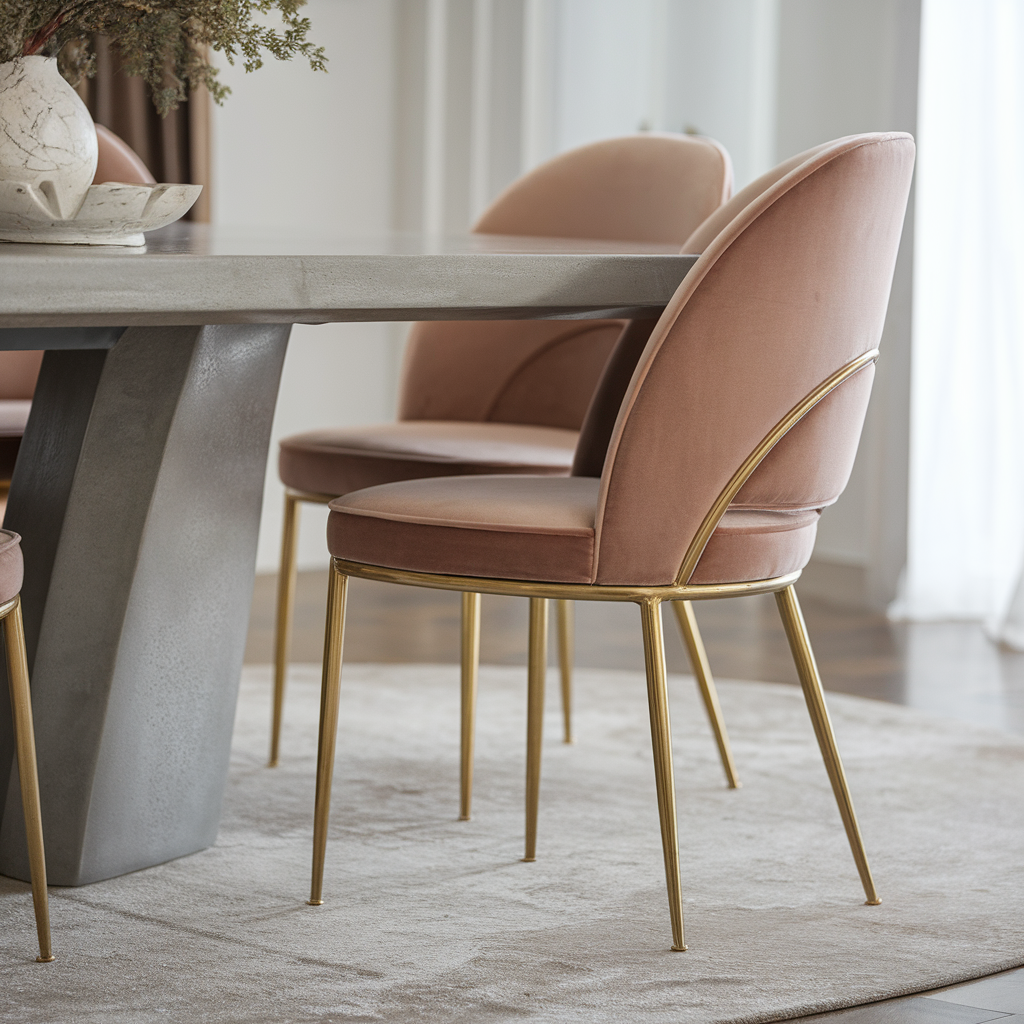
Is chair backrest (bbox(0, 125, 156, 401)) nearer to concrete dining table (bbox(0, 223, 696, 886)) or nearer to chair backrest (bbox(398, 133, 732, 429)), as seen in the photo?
chair backrest (bbox(398, 133, 732, 429))

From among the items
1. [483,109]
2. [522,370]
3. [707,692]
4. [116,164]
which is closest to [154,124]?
[483,109]

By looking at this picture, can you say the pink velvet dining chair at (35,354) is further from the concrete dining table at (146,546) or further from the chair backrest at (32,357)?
the concrete dining table at (146,546)

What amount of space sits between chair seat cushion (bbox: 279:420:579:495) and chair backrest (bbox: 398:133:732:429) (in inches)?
5.2

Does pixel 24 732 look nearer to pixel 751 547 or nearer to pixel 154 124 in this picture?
pixel 751 547

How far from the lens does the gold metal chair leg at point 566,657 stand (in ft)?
8.73

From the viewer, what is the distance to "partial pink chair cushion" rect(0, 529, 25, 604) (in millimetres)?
1581

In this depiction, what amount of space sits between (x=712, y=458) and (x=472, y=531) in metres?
0.26

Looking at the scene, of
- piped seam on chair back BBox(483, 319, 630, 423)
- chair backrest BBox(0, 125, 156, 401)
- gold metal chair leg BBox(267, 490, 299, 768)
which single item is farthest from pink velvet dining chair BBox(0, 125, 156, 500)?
piped seam on chair back BBox(483, 319, 630, 423)

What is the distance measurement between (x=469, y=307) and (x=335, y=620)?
0.41 m

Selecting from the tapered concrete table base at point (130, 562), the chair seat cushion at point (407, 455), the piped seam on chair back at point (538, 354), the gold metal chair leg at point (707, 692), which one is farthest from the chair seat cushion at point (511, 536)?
the piped seam on chair back at point (538, 354)

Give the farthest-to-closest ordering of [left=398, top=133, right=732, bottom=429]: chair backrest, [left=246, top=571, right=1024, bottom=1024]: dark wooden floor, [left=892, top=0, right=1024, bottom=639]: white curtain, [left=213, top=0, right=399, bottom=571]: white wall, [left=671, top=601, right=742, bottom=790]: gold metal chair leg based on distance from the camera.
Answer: [left=213, top=0, right=399, bottom=571]: white wall
[left=892, top=0, right=1024, bottom=639]: white curtain
[left=246, top=571, right=1024, bottom=1024]: dark wooden floor
[left=398, top=133, right=732, bottom=429]: chair backrest
[left=671, top=601, right=742, bottom=790]: gold metal chair leg

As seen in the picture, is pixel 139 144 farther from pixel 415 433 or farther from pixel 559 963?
pixel 559 963

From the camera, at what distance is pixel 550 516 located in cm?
173

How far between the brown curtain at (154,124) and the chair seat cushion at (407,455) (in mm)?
1685
